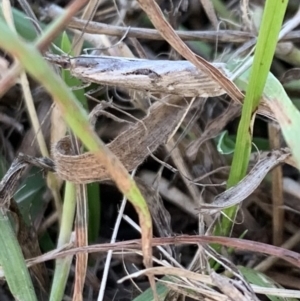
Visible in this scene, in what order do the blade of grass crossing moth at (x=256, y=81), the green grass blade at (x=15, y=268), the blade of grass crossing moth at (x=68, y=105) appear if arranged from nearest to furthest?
the blade of grass crossing moth at (x=68, y=105) → the blade of grass crossing moth at (x=256, y=81) → the green grass blade at (x=15, y=268)

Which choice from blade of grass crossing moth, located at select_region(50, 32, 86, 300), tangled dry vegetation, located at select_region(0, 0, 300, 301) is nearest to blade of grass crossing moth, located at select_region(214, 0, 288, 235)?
tangled dry vegetation, located at select_region(0, 0, 300, 301)

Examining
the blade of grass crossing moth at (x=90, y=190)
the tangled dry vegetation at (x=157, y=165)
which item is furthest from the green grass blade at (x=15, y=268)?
the blade of grass crossing moth at (x=90, y=190)

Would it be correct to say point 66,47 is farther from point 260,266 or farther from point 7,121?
point 260,266

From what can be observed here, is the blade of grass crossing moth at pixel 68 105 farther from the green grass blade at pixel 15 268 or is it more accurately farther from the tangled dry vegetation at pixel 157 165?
the green grass blade at pixel 15 268

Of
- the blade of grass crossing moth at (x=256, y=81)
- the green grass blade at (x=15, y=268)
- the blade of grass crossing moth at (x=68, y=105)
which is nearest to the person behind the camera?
the blade of grass crossing moth at (x=68, y=105)

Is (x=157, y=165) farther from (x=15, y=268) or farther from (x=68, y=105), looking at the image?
(x=68, y=105)

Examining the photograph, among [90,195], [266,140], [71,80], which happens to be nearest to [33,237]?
[90,195]

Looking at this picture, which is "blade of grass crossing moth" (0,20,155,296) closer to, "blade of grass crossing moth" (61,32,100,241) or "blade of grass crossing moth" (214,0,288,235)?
"blade of grass crossing moth" (214,0,288,235)
